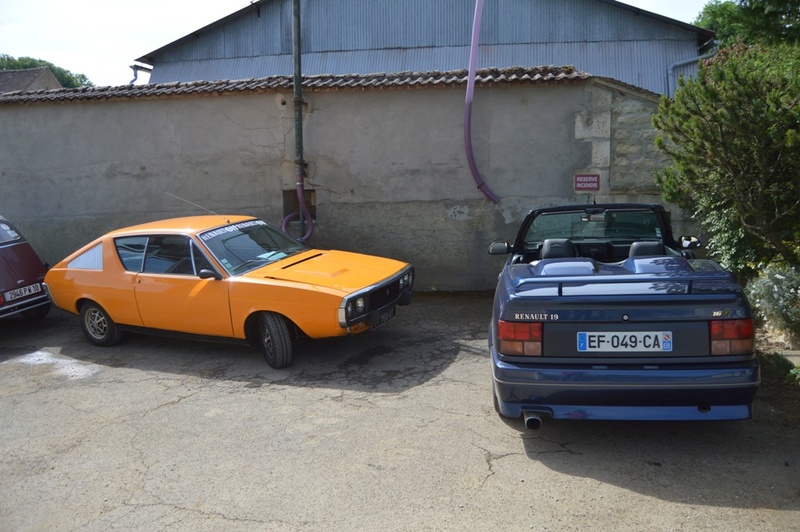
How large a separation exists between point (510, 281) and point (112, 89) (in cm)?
858

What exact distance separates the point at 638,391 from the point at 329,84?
278 inches

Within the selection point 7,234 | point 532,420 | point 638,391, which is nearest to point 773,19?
point 638,391

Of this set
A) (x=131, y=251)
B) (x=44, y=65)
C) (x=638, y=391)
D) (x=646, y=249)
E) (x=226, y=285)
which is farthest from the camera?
(x=44, y=65)

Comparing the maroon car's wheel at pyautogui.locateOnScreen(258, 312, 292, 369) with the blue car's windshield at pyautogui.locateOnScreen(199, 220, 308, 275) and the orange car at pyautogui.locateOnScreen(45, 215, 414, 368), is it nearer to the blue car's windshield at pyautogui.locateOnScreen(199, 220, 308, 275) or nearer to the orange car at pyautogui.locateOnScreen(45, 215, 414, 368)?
the orange car at pyautogui.locateOnScreen(45, 215, 414, 368)

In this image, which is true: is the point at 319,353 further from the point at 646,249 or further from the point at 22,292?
the point at 22,292

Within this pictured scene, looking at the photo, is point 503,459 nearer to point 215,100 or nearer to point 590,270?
point 590,270

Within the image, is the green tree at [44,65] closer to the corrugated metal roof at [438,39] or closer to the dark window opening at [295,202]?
the corrugated metal roof at [438,39]

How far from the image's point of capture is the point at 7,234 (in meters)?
8.62

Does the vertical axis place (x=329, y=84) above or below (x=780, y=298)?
above

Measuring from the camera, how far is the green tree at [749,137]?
5738mm

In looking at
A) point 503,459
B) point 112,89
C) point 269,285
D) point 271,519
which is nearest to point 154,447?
point 271,519

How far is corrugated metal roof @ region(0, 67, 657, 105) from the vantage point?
916 cm

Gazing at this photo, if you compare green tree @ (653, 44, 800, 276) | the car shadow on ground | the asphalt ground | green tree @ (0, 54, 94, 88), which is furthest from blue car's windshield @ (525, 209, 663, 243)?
green tree @ (0, 54, 94, 88)

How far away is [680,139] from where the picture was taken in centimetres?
660
